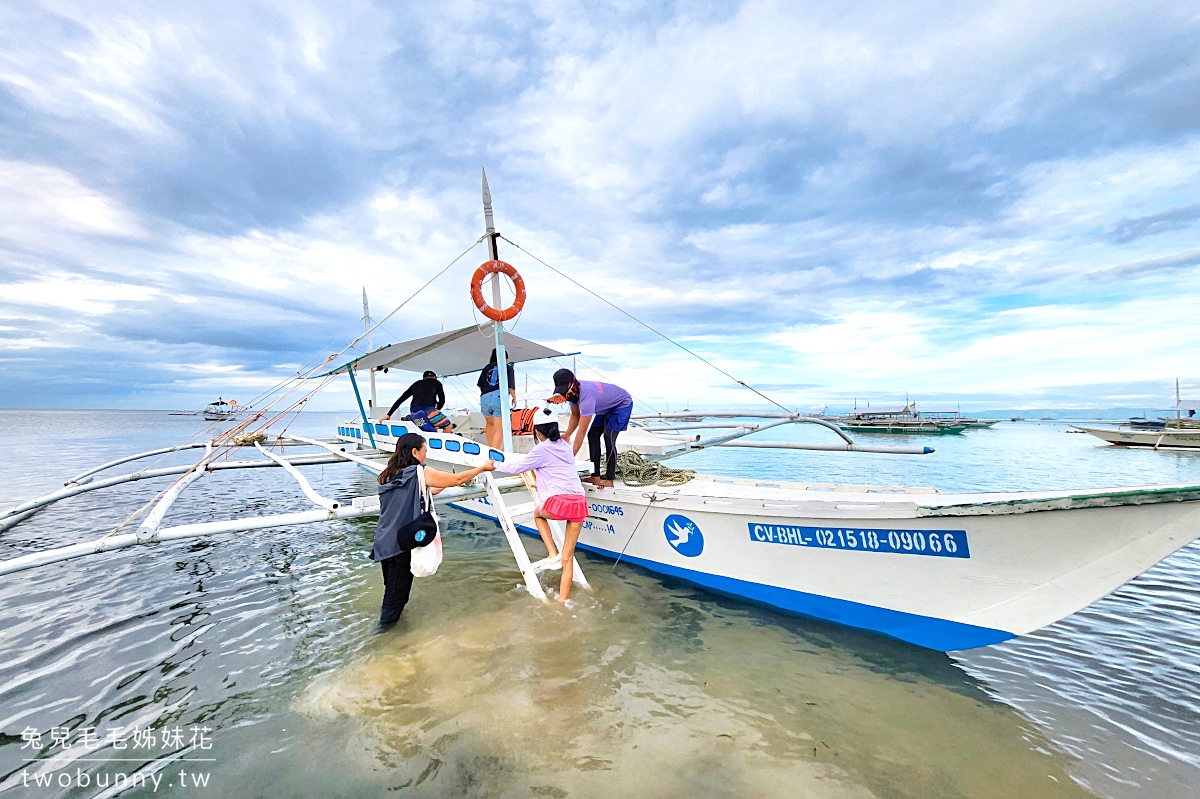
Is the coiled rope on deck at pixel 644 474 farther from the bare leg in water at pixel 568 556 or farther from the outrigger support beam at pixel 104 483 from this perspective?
the outrigger support beam at pixel 104 483

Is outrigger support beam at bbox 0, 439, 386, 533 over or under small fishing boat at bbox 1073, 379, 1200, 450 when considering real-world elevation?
over

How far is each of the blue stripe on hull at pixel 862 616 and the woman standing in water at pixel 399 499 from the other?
3027 mm

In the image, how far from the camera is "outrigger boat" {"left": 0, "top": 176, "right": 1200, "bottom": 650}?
129 inches

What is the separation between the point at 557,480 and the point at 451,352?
4803mm

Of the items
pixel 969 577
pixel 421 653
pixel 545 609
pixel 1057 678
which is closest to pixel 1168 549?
pixel 969 577

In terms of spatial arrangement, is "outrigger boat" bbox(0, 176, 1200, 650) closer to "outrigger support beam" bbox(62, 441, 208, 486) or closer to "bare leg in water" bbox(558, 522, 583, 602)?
"bare leg in water" bbox(558, 522, 583, 602)

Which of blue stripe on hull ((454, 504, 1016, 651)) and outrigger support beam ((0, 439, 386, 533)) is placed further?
outrigger support beam ((0, 439, 386, 533))

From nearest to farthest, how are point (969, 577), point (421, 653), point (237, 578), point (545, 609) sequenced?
point (969, 577) < point (421, 653) < point (545, 609) < point (237, 578)

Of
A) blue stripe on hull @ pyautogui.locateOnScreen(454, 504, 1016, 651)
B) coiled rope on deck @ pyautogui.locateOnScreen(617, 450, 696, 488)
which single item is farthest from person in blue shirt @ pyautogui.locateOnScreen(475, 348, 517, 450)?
blue stripe on hull @ pyautogui.locateOnScreen(454, 504, 1016, 651)

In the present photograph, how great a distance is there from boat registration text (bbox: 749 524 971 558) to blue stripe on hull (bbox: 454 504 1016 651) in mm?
611

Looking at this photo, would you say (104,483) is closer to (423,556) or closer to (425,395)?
(425,395)

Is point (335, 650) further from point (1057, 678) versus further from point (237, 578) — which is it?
point (1057, 678)

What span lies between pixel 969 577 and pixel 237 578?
27.4ft

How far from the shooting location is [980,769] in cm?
282
